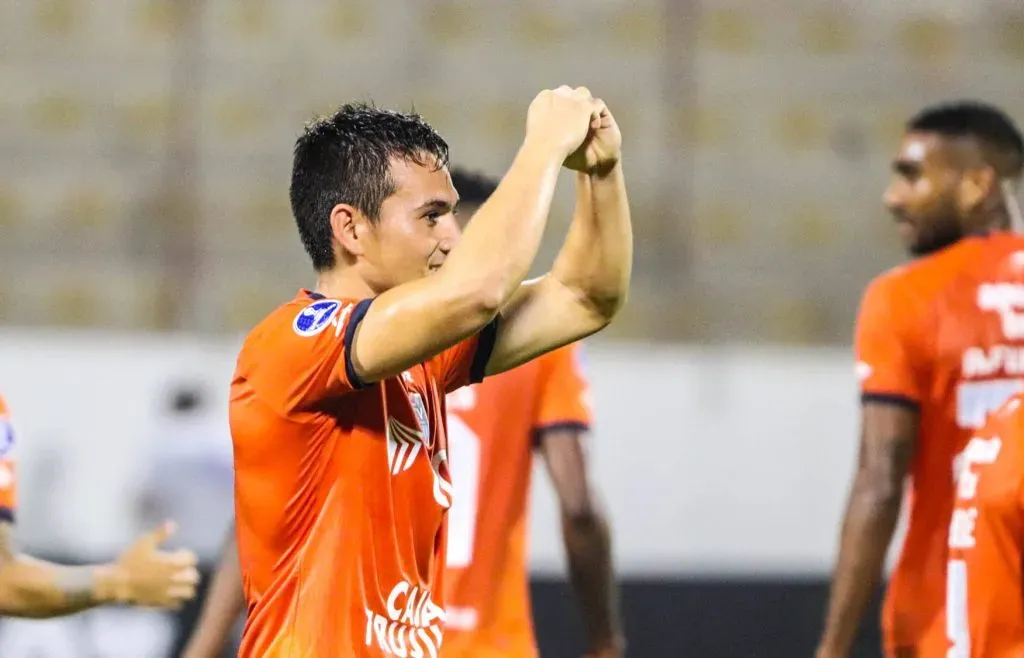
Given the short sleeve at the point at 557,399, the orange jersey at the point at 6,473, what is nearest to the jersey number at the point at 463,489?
the short sleeve at the point at 557,399

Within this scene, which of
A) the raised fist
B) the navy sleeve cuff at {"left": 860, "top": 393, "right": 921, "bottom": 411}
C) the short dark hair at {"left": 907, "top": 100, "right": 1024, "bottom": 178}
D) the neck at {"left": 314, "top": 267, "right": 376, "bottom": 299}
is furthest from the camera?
the short dark hair at {"left": 907, "top": 100, "right": 1024, "bottom": 178}

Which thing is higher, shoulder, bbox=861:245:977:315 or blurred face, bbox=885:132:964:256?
blurred face, bbox=885:132:964:256

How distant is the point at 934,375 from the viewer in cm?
396

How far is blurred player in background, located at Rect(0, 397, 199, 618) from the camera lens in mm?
2945

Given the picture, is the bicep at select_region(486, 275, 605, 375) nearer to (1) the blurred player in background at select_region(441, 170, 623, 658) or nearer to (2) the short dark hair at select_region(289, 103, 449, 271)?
(2) the short dark hair at select_region(289, 103, 449, 271)

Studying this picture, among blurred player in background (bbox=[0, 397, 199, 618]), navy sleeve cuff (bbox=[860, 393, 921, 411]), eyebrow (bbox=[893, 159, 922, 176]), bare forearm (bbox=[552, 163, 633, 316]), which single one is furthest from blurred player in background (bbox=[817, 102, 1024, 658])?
blurred player in background (bbox=[0, 397, 199, 618])

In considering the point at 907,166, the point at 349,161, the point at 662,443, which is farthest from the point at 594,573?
the point at 662,443

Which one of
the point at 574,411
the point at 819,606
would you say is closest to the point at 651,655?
the point at 819,606

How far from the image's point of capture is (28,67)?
328 inches

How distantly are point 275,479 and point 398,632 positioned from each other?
0.97 ft

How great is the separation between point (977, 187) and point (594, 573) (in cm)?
145

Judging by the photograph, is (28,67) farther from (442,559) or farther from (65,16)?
(442,559)

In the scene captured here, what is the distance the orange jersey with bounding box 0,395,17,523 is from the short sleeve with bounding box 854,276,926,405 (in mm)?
2024

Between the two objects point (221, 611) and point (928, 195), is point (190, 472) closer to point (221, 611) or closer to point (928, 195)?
point (221, 611)
